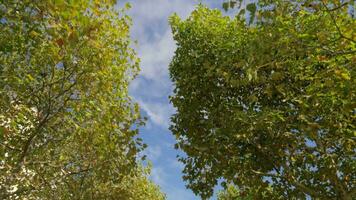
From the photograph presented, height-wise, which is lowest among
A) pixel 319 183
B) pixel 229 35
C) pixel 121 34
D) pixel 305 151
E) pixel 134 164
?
pixel 134 164

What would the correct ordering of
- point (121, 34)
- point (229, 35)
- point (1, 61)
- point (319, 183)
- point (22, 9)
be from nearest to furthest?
1. point (22, 9)
2. point (1, 61)
3. point (121, 34)
4. point (319, 183)
5. point (229, 35)

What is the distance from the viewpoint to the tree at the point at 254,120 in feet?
49.4

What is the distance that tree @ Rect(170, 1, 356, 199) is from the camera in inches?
592

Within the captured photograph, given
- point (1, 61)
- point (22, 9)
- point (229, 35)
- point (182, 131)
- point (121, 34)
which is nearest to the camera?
point (22, 9)

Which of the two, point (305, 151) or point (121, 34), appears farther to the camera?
point (305, 151)

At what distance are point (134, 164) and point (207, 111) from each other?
5.81 metres

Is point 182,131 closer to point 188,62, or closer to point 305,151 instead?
point 188,62

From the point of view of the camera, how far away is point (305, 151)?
16.8 meters

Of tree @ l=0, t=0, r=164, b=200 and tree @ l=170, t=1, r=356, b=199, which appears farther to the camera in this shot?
tree @ l=170, t=1, r=356, b=199

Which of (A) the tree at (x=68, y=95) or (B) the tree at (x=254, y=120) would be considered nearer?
(A) the tree at (x=68, y=95)

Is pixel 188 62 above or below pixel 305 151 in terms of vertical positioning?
above

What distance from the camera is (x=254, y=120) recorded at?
610 inches

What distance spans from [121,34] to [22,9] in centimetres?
429

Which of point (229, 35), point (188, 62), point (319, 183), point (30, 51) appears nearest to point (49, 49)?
point (30, 51)
